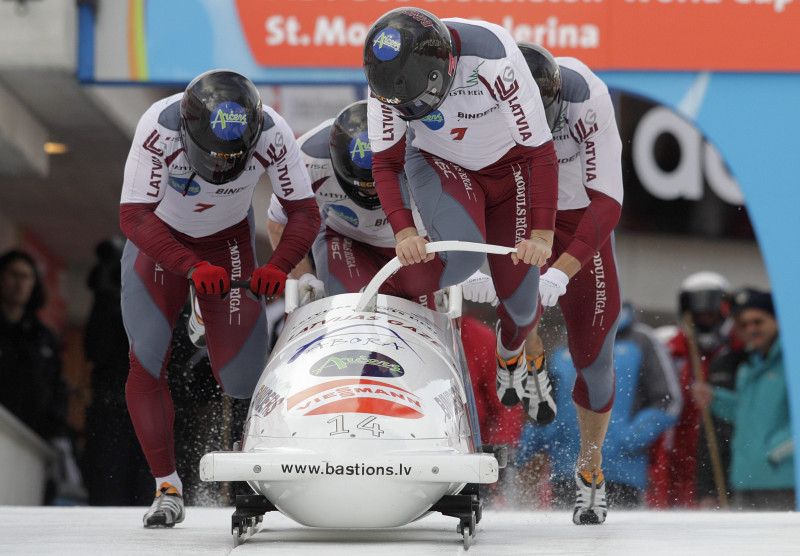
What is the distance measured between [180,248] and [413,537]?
1211 millimetres

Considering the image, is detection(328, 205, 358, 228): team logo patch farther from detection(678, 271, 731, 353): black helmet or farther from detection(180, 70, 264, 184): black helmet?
detection(678, 271, 731, 353): black helmet

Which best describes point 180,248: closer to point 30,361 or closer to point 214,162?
point 214,162

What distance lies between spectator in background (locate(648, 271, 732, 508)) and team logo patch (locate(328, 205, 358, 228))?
7.71 ft

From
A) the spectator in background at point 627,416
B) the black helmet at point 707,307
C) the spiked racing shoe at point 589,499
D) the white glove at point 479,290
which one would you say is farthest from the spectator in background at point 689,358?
the white glove at point 479,290

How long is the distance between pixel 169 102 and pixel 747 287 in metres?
3.88

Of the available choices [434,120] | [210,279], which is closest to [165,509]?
[210,279]

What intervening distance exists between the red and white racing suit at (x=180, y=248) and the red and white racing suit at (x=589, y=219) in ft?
3.03

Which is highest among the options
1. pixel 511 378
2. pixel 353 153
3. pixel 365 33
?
pixel 365 33

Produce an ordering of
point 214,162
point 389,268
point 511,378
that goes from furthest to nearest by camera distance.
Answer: point 511,378, point 214,162, point 389,268

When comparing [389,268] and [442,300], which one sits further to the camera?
[442,300]

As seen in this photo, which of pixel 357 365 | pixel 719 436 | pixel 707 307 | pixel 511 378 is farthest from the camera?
pixel 707 307

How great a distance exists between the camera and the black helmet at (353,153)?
4051 mm

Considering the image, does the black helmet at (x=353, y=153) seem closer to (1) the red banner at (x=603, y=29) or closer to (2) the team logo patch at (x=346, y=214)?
(2) the team logo patch at (x=346, y=214)

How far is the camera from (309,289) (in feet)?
12.3
